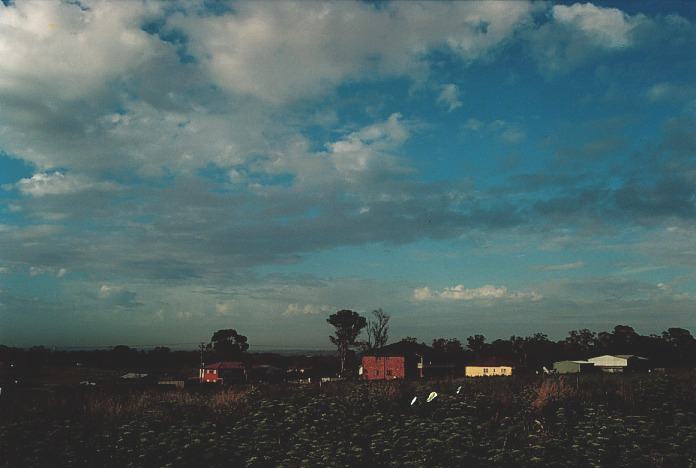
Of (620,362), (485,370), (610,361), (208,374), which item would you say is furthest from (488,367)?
(208,374)

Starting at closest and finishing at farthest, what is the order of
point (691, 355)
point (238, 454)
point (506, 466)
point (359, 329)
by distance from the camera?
point (506, 466), point (238, 454), point (691, 355), point (359, 329)

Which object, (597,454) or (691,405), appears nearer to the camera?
(597,454)

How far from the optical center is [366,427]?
12.3 m

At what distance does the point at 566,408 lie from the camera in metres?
14.2

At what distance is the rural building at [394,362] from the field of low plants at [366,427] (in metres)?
41.7

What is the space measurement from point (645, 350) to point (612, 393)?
2983 inches

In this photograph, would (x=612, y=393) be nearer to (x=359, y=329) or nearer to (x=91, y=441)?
(x=91, y=441)

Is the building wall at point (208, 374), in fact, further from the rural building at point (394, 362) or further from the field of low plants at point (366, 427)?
the field of low plants at point (366, 427)

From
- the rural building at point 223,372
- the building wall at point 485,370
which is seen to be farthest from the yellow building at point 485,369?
the rural building at point 223,372

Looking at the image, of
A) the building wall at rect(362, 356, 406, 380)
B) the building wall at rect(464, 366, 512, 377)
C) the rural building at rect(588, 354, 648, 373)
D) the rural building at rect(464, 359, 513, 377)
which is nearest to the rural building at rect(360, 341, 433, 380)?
the building wall at rect(362, 356, 406, 380)

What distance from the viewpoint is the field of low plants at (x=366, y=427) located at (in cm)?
1010

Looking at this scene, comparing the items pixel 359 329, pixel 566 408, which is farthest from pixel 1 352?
pixel 566 408

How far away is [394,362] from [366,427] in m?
48.0

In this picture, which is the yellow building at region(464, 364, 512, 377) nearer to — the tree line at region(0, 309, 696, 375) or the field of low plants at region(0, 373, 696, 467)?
the tree line at region(0, 309, 696, 375)
